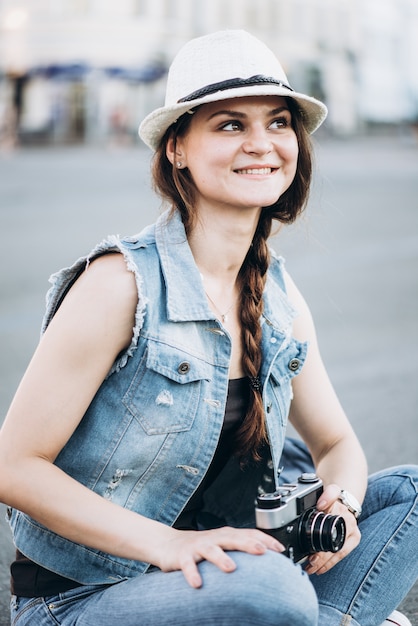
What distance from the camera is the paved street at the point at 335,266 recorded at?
552 cm

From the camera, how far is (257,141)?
8.77 feet

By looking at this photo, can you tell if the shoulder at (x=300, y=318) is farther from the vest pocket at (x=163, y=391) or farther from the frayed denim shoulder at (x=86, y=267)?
the frayed denim shoulder at (x=86, y=267)

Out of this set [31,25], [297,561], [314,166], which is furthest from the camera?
[31,25]

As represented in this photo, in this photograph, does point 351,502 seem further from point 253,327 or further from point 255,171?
point 255,171

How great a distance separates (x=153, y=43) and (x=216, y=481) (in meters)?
51.4

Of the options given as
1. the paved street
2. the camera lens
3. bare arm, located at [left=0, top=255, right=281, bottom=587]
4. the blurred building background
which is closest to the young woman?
bare arm, located at [left=0, top=255, right=281, bottom=587]

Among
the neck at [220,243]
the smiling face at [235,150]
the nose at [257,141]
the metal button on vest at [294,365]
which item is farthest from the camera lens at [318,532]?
the nose at [257,141]

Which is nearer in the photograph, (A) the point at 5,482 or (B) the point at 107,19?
(A) the point at 5,482

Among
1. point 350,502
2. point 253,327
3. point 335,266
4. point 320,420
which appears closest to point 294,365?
point 253,327

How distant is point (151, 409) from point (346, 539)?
65 centimetres

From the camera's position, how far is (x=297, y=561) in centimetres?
252

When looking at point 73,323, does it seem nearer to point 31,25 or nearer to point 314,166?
point 314,166

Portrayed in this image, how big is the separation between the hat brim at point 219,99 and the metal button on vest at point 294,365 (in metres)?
0.67

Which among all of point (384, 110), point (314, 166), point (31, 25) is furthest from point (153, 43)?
point (314, 166)
